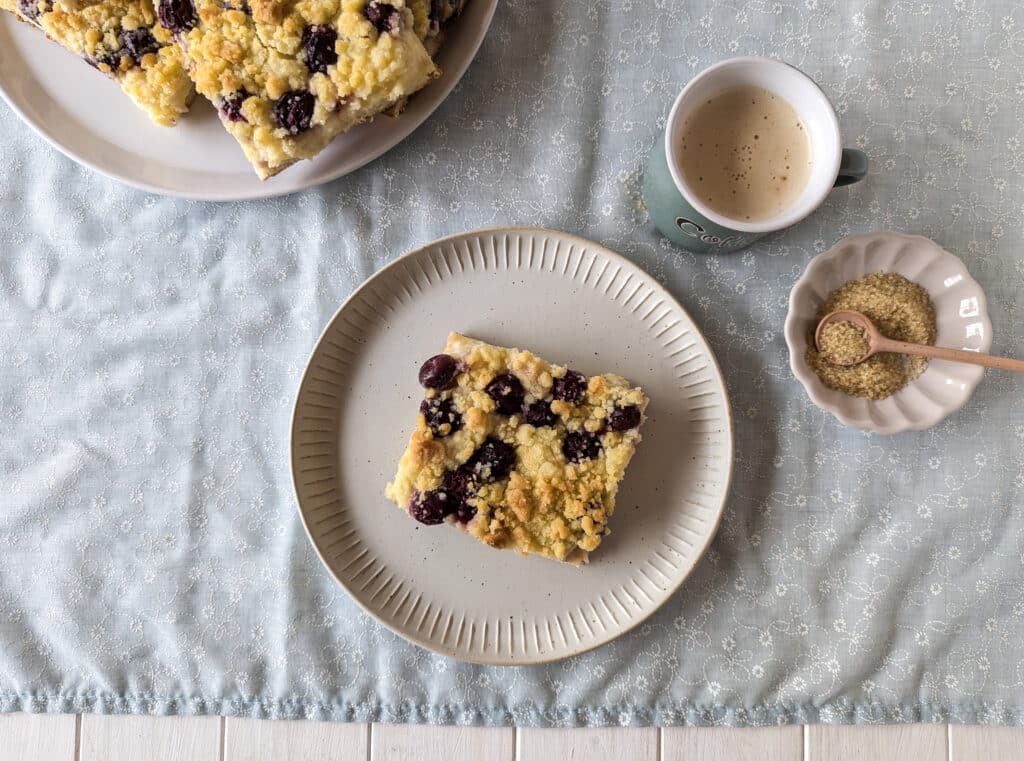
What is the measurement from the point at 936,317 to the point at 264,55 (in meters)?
1.58

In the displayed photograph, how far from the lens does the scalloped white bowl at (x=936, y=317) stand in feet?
5.38

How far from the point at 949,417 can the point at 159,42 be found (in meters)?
1.97

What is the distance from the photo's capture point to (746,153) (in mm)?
1592

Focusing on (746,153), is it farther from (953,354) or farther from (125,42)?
(125,42)

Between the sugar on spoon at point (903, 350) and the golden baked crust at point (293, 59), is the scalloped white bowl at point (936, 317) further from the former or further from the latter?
the golden baked crust at point (293, 59)

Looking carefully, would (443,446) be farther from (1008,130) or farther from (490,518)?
(1008,130)

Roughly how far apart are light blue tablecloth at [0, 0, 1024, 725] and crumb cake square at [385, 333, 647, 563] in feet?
1.23

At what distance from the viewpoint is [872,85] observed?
176cm

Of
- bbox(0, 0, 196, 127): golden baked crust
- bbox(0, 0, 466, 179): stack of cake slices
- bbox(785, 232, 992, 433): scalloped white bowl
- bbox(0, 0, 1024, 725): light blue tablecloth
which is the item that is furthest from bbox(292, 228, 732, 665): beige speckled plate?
bbox(0, 0, 196, 127): golden baked crust

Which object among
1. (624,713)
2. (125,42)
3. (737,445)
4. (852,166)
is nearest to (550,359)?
(737,445)

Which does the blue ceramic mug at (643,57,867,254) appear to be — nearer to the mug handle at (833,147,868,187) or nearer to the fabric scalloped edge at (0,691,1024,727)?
the mug handle at (833,147,868,187)

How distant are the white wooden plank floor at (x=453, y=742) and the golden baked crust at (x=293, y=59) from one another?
1.35 meters

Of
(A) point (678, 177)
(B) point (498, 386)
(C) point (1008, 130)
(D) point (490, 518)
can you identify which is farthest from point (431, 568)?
(C) point (1008, 130)

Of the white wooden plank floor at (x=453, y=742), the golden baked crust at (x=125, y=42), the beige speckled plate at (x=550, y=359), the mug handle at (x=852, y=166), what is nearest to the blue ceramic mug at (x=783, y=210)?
the mug handle at (x=852, y=166)
